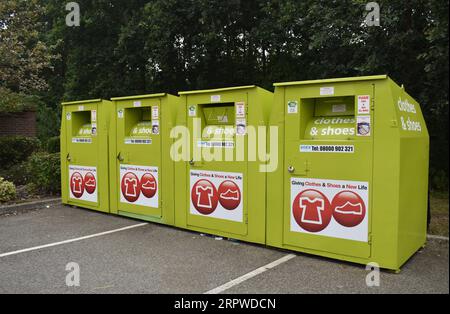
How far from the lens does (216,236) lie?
214 inches

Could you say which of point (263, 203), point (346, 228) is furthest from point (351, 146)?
point (263, 203)

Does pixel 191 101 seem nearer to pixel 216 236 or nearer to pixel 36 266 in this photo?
pixel 216 236

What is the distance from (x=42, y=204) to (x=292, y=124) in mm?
5248

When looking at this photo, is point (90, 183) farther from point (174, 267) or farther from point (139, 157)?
point (174, 267)

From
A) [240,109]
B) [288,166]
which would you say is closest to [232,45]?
[240,109]

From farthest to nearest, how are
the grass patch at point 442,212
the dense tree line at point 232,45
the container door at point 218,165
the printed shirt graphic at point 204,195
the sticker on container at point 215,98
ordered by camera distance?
the dense tree line at point 232,45
the printed shirt graphic at point 204,195
the sticker on container at point 215,98
the container door at point 218,165
the grass patch at point 442,212

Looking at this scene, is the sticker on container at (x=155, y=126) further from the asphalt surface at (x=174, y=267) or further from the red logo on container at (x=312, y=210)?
the red logo on container at (x=312, y=210)

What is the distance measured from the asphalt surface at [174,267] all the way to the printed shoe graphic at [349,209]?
0.56 meters

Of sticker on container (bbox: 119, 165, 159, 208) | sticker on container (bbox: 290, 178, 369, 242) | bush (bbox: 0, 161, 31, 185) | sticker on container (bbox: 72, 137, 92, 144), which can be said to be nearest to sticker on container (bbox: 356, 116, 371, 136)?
sticker on container (bbox: 290, 178, 369, 242)

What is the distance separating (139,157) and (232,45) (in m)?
8.46

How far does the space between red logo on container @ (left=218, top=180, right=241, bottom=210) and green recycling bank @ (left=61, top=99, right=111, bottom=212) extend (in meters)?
2.38

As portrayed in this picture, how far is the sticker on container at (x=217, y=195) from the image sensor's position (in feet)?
17.0

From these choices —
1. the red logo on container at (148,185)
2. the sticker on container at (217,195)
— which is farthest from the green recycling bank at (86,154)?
the sticker on container at (217,195)

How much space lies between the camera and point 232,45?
44.9 ft
